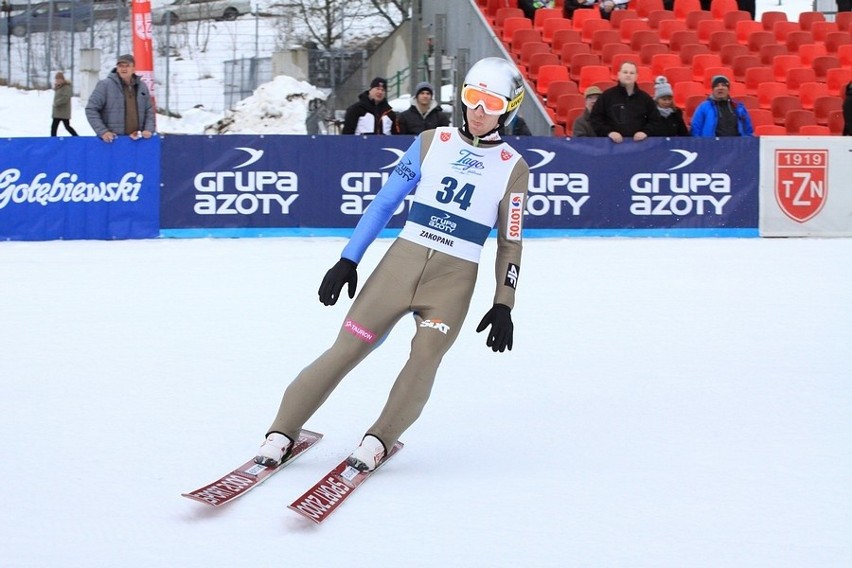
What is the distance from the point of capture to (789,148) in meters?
12.8

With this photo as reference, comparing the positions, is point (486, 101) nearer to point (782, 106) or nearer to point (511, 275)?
point (511, 275)

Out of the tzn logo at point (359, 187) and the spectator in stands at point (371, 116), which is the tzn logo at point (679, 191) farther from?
the spectator in stands at point (371, 116)

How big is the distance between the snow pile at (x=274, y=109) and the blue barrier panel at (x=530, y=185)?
838 cm

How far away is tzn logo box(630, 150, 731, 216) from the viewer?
41.8ft

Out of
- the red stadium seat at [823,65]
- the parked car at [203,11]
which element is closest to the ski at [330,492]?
the red stadium seat at [823,65]

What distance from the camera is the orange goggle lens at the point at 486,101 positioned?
4.43 metres

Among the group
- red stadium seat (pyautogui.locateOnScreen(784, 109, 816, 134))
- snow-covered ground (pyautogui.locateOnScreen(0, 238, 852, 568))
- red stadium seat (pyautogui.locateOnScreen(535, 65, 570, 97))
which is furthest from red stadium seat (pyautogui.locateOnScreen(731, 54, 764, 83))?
snow-covered ground (pyautogui.locateOnScreen(0, 238, 852, 568))

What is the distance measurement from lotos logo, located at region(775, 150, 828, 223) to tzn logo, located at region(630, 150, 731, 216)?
0.58 m

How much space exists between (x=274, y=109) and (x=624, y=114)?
9.98 metres

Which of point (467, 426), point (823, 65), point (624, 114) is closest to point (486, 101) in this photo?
point (467, 426)

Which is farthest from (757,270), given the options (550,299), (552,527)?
(552,527)

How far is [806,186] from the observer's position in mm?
12758

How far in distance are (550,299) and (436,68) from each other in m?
9.30

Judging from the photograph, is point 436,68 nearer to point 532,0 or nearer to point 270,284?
point 532,0
